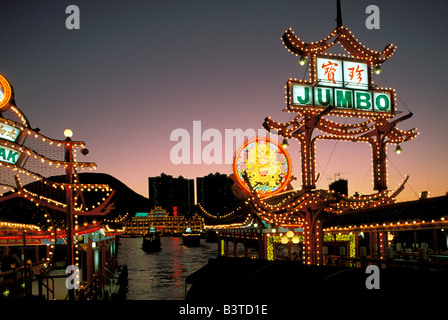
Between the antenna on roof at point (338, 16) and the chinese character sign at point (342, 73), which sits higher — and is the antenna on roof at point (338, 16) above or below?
above

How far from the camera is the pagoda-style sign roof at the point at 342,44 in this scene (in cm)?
2088

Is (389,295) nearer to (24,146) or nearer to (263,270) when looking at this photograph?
(263,270)

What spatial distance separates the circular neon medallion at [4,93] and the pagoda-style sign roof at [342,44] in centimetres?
1288

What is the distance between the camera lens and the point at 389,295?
7738 millimetres

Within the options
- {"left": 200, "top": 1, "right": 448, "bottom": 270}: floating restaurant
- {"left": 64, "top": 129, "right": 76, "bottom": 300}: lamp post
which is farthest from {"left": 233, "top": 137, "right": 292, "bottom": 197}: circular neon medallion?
{"left": 64, "top": 129, "right": 76, "bottom": 300}: lamp post

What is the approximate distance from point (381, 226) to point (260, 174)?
1245 centimetres

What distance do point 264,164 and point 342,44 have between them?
362 inches

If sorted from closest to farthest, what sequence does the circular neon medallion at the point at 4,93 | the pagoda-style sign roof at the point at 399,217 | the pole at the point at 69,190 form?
the circular neon medallion at the point at 4,93 < the pagoda-style sign roof at the point at 399,217 < the pole at the point at 69,190

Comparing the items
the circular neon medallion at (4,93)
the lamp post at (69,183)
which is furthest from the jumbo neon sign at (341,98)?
the circular neon medallion at (4,93)

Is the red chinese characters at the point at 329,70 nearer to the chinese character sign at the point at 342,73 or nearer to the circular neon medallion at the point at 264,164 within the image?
the chinese character sign at the point at 342,73

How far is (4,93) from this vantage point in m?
13.3

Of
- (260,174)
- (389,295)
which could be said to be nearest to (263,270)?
(389,295)
